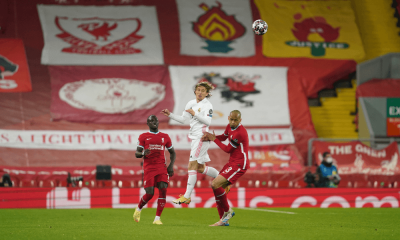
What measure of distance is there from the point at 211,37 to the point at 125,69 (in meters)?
4.08

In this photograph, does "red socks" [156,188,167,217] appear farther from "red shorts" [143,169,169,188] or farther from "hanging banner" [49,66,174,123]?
"hanging banner" [49,66,174,123]

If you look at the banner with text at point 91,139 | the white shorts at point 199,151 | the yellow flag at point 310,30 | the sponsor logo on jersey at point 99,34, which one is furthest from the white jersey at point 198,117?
the yellow flag at point 310,30

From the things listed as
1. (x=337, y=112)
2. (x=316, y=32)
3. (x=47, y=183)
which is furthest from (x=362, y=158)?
(x=47, y=183)

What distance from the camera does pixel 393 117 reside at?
19.4 m

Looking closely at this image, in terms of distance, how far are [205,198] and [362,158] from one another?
6.28 m

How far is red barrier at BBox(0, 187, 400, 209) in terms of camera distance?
13.0 metres

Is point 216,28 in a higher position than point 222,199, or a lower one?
higher

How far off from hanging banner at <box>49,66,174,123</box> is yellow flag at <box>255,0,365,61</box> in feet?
17.0

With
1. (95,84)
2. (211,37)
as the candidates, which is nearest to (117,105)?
(95,84)

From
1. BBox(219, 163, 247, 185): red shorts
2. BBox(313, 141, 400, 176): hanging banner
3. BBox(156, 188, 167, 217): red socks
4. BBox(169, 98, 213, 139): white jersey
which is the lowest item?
BBox(313, 141, 400, 176): hanging banner

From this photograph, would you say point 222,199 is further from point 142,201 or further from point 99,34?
point 99,34

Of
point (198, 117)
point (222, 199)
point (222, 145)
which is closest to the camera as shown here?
point (222, 145)

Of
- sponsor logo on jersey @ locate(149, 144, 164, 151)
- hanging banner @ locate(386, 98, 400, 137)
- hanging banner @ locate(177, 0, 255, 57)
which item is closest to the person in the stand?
hanging banner @ locate(386, 98, 400, 137)

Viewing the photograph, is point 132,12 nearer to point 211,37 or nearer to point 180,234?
point 211,37
